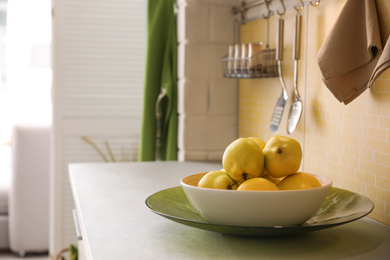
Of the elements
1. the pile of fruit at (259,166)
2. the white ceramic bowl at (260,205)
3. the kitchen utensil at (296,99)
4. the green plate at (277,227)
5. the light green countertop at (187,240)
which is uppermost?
the kitchen utensil at (296,99)

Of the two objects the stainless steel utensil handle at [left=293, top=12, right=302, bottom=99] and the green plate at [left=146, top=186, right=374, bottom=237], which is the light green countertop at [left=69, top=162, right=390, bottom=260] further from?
the stainless steel utensil handle at [left=293, top=12, right=302, bottom=99]

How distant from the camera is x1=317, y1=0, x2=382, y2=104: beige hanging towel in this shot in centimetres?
110

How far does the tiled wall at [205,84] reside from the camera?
1949 mm

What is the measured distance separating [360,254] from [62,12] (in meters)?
2.09

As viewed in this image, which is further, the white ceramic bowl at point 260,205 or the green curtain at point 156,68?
the green curtain at point 156,68

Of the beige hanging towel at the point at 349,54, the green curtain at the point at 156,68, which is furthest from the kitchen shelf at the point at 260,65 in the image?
the green curtain at the point at 156,68

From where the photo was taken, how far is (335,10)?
1.27 meters

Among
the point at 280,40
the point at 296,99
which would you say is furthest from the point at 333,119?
the point at 280,40

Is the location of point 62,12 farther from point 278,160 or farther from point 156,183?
point 278,160

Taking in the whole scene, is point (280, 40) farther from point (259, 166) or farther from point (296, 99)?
point (259, 166)

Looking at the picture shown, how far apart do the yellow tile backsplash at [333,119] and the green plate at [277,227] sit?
10 cm

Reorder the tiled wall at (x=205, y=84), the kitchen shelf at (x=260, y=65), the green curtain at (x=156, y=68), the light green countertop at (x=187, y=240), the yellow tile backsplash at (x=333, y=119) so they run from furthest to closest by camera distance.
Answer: the green curtain at (x=156, y=68) → the tiled wall at (x=205, y=84) → the kitchen shelf at (x=260, y=65) → the yellow tile backsplash at (x=333, y=119) → the light green countertop at (x=187, y=240)

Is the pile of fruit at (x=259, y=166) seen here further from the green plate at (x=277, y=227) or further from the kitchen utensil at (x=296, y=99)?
the kitchen utensil at (x=296, y=99)

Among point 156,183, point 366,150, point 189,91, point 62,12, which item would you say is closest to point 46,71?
point 62,12
